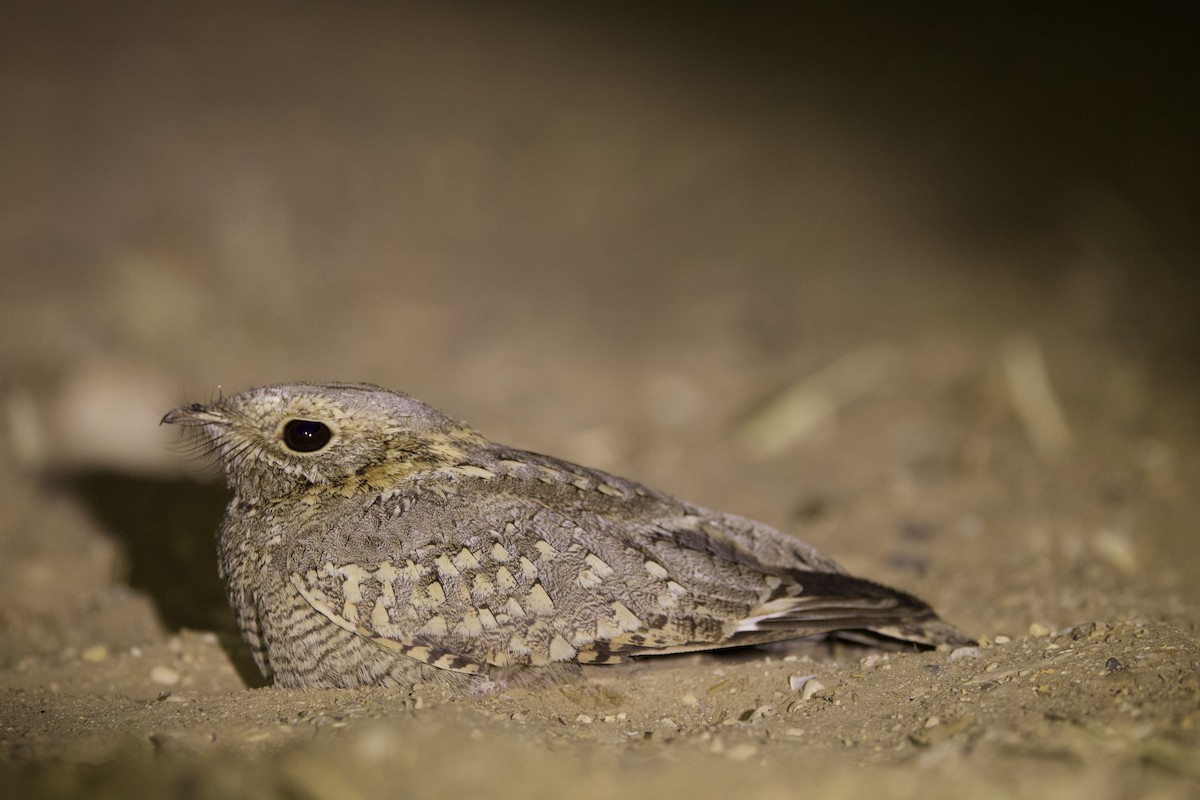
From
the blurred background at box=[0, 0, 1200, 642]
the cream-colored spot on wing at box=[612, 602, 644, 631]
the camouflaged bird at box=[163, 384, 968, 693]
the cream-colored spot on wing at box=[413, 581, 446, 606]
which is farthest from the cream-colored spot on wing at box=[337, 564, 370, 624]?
the blurred background at box=[0, 0, 1200, 642]

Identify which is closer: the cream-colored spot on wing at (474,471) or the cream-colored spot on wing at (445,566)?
the cream-colored spot on wing at (445,566)

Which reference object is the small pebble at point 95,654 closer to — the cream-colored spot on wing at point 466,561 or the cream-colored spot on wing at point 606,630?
the cream-colored spot on wing at point 466,561

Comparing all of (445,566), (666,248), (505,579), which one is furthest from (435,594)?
(666,248)

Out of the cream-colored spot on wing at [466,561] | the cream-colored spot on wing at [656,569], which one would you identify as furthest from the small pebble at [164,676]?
the cream-colored spot on wing at [656,569]

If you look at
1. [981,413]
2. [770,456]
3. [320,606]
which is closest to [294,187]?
[770,456]

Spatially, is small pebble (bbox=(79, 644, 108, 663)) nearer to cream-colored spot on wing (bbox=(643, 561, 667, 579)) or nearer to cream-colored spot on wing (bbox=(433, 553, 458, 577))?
cream-colored spot on wing (bbox=(433, 553, 458, 577))

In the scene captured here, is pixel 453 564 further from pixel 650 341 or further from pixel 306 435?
pixel 650 341
